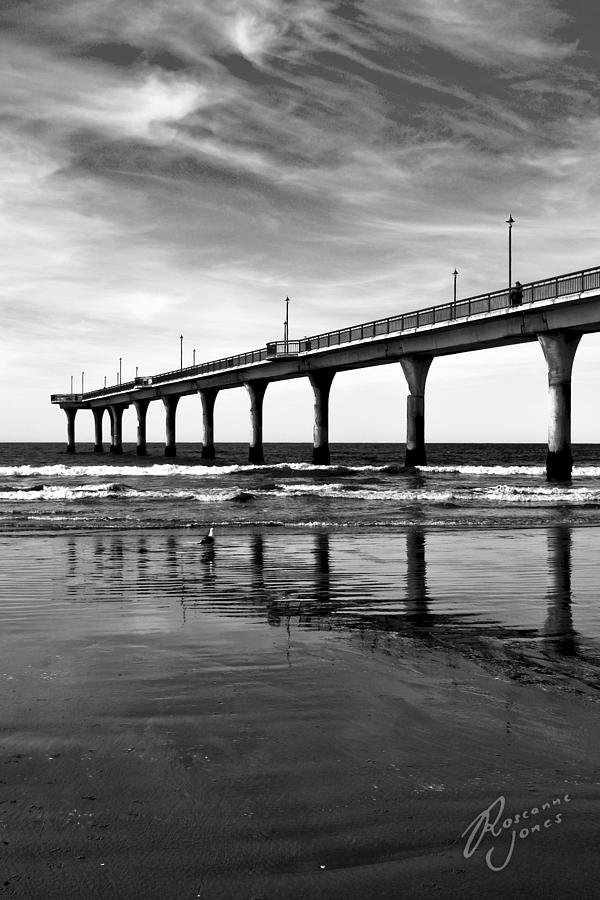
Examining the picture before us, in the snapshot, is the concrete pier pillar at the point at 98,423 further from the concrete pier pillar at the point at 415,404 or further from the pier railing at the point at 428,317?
the concrete pier pillar at the point at 415,404

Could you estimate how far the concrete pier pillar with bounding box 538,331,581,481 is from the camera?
1582 inches

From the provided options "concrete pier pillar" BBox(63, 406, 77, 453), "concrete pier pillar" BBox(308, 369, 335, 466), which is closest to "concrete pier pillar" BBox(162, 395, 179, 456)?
"concrete pier pillar" BBox(308, 369, 335, 466)

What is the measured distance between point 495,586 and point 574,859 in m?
7.54

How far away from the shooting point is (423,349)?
165 feet

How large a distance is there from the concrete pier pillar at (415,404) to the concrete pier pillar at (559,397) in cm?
1261

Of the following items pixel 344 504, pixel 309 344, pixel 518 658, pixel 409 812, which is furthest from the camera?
pixel 309 344

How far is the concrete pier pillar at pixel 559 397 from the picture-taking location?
1582 inches

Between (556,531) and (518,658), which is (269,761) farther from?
(556,531)

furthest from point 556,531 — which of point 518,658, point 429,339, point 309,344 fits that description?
point 309,344

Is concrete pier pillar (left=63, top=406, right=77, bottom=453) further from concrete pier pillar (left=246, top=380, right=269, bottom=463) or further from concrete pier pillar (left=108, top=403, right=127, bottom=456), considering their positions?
concrete pier pillar (left=246, top=380, right=269, bottom=463)

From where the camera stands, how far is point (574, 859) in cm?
314

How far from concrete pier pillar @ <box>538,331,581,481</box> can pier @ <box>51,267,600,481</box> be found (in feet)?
0.17
